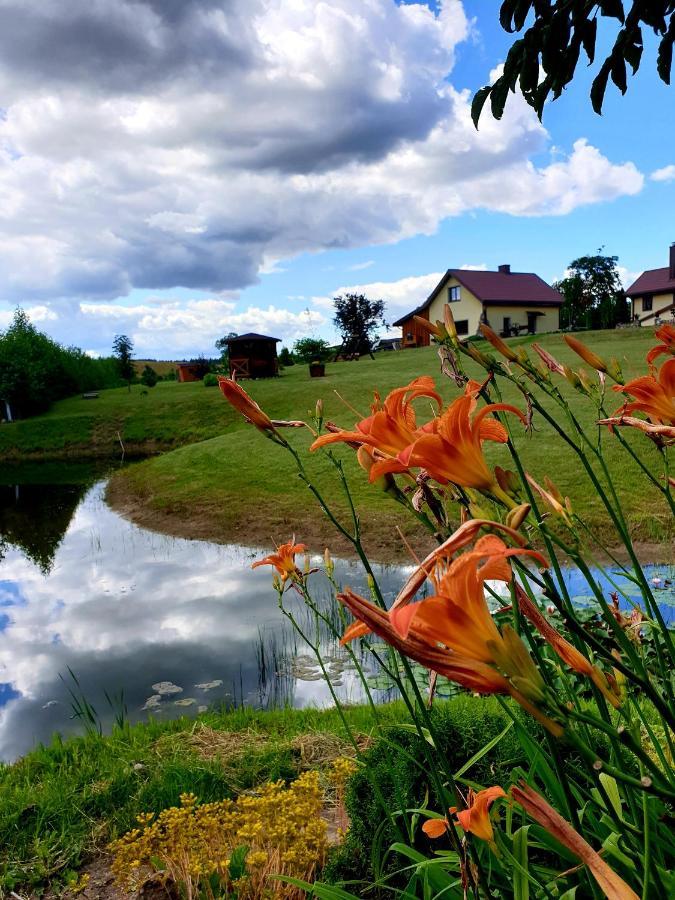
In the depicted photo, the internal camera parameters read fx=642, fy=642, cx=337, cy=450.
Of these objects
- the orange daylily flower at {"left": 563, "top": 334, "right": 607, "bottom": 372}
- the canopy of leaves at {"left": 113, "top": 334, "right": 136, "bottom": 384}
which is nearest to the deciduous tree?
the canopy of leaves at {"left": 113, "top": 334, "right": 136, "bottom": 384}

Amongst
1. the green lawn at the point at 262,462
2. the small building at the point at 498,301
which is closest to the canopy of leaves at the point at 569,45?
the green lawn at the point at 262,462

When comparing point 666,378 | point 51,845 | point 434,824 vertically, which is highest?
point 666,378

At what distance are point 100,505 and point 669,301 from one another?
32698 mm

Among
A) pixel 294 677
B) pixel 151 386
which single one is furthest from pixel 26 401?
pixel 294 677

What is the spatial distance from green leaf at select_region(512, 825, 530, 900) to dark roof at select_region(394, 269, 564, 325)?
3276cm

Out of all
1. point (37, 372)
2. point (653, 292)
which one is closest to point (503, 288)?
point (653, 292)

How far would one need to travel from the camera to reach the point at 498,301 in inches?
1272

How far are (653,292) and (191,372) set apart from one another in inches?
989

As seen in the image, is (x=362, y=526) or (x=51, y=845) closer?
(x=51, y=845)

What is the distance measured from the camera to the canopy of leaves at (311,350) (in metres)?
34.7

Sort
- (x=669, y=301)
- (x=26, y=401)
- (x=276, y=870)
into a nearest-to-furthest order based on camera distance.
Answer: (x=276, y=870) < (x=26, y=401) < (x=669, y=301)

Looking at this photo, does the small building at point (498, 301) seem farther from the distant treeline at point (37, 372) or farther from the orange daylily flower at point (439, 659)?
the orange daylily flower at point (439, 659)

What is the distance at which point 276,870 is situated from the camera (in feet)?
6.24

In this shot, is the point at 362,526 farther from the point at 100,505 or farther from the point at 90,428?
the point at 90,428
